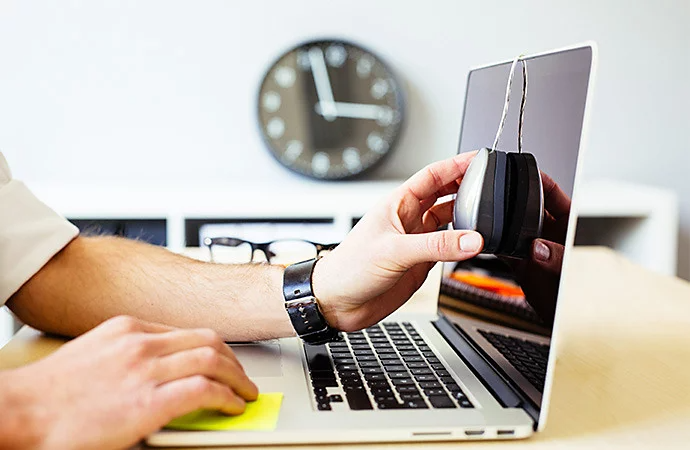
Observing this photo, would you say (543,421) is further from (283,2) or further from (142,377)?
(283,2)

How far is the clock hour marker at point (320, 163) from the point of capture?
8.28 feet

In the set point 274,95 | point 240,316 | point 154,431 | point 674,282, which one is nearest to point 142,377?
point 154,431

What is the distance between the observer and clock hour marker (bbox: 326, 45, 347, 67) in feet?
8.37

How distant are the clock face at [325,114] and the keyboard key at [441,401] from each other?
1.79m

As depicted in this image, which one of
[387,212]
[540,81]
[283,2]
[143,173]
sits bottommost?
A: [143,173]

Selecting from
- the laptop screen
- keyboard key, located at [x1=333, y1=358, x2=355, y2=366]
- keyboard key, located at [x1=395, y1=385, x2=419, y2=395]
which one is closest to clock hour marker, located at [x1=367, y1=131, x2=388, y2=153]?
the laptop screen

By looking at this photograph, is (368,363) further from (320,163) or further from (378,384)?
(320,163)

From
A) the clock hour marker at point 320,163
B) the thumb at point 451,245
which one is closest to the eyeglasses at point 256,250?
the thumb at point 451,245

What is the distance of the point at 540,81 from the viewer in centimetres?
84

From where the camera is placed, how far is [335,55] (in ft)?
8.38

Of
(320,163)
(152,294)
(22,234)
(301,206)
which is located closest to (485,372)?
(152,294)

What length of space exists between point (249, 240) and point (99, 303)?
1.30ft

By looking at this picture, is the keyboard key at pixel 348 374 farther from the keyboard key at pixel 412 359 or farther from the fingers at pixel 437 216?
the fingers at pixel 437 216

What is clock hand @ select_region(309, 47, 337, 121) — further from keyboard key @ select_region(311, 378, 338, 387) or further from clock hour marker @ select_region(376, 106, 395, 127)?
keyboard key @ select_region(311, 378, 338, 387)
